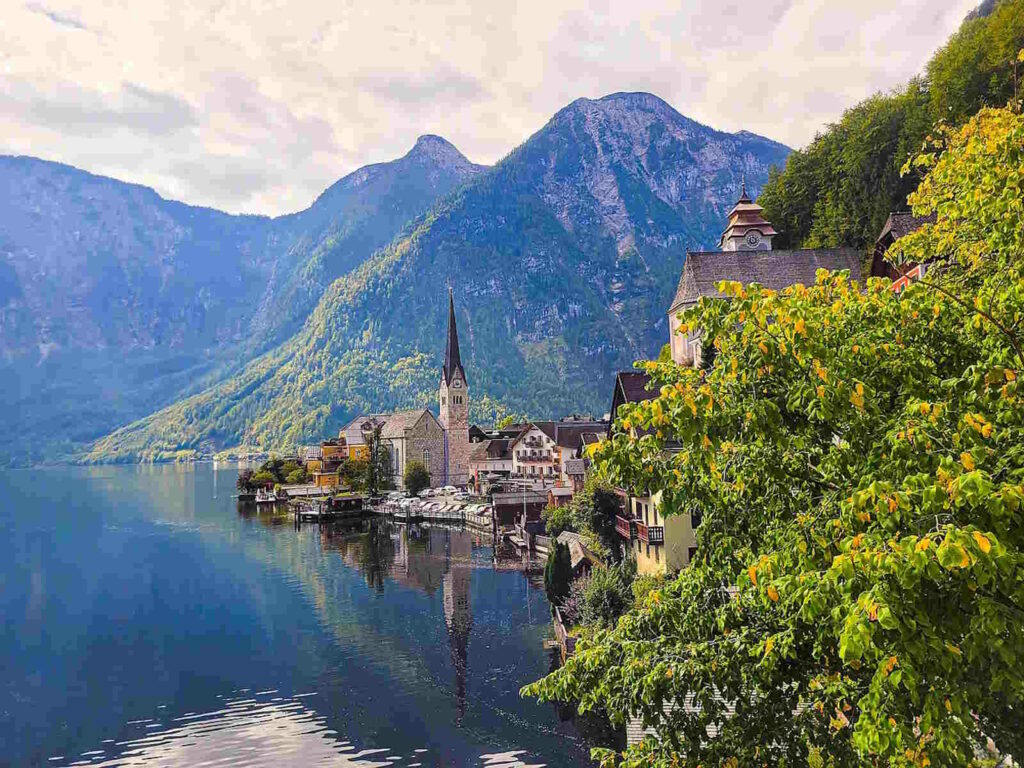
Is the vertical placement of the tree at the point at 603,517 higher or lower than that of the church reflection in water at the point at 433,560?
higher

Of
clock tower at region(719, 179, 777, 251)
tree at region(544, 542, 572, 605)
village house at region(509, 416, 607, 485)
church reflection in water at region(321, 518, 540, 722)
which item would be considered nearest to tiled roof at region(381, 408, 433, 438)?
village house at region(509, 416, 607, 485)

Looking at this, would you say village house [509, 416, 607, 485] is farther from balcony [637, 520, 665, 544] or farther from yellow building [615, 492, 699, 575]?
balcony [637, 520, 665, 544]

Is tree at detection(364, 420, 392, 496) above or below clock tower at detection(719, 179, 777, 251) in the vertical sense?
below

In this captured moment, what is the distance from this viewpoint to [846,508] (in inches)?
254

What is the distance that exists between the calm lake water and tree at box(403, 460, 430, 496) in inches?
1572

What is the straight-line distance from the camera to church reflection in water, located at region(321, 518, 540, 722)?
43.3 m

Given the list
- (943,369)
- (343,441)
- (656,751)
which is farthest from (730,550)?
(343,441)

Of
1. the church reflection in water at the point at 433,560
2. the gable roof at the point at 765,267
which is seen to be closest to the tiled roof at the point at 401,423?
the church reflection in water at the point at 433,560

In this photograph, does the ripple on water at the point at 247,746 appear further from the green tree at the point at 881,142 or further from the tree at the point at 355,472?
the tree at the point at 355,472

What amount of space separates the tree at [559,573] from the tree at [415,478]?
7921cm

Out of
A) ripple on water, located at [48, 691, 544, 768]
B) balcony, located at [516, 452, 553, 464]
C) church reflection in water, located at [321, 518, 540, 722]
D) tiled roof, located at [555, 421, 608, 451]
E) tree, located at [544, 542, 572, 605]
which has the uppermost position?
tiled roof, located at [555, 421, 608, 451]

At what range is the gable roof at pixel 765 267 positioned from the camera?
4625 centimetres

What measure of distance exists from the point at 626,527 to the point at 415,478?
84166mm

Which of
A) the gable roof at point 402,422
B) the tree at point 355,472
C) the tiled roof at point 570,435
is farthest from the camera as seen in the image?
the gable roof at point 402,422
